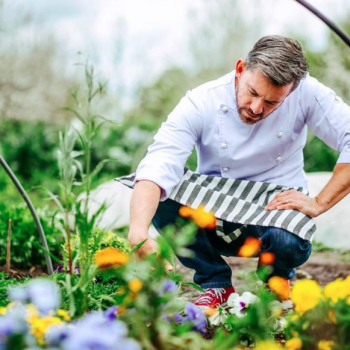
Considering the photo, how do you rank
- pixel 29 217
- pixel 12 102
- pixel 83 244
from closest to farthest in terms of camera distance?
pixel 83 244
pixel 29 217
pixel 12 102

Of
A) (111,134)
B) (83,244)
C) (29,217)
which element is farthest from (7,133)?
(83,244)

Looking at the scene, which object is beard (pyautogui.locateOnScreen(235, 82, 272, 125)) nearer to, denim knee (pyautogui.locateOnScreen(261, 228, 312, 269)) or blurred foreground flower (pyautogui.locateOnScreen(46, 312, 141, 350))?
denim knee (pyautogui.locateOnScreen(261, 228, 312, 269))

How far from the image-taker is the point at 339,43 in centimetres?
827

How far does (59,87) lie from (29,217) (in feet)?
36.8

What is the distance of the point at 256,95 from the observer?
2498 millimetres

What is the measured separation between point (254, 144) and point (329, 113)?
14.2 inches

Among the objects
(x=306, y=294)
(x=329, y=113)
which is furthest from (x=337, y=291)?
(x=329, y=113)

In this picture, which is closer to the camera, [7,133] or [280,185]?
[280,185]

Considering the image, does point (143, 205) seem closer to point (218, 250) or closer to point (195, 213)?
point (195, 213)

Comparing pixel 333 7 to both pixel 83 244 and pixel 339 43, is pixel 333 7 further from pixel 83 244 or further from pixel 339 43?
pixel 83 244

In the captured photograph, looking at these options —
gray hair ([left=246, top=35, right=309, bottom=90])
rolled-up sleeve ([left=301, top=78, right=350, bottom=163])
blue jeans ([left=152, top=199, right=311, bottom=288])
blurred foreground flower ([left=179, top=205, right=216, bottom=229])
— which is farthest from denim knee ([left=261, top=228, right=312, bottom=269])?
gray hair ([left=246, top=35, right=309, bottom=90])

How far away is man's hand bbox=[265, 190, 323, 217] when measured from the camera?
2.60 m

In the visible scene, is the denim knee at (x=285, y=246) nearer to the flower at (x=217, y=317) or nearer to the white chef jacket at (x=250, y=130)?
the white chef jacket at (x=250, y=130)

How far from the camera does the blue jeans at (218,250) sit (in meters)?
2.61
